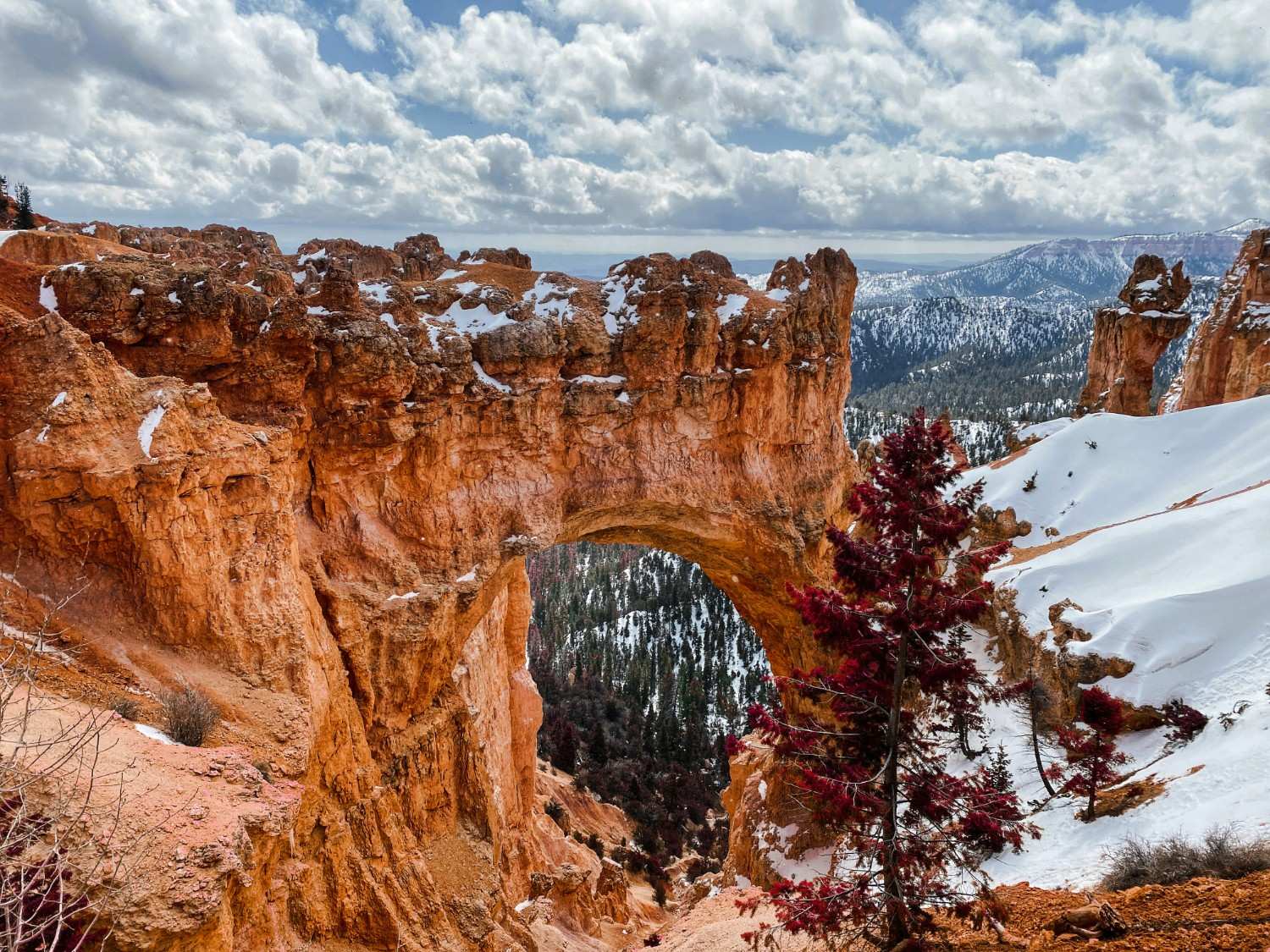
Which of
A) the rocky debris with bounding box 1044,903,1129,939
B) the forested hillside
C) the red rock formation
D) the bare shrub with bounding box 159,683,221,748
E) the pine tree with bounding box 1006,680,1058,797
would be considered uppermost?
the red rock formation

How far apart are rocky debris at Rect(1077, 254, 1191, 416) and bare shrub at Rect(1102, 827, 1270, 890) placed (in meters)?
42.1

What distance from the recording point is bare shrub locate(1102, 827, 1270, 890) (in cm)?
888

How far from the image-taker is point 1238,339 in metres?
38.7

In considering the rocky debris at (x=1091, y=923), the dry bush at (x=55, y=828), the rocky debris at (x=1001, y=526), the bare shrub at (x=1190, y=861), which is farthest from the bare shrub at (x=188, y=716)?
the rocky debris at (x=1001, y=526)

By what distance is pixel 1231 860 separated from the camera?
8.95m

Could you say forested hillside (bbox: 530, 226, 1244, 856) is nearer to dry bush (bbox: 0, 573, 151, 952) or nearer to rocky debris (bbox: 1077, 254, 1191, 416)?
rocky debris (bbox: 1077, 254, 1191, 416)

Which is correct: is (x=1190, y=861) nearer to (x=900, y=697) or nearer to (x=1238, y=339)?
(x=900, y=697)

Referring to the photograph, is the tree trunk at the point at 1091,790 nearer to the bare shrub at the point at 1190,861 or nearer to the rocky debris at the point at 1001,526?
the bare shrub at the point at 1190,861

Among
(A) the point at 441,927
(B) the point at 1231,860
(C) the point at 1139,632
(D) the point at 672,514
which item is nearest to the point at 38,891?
(A) the point at 441,927

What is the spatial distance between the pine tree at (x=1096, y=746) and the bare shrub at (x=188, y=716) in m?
15.9

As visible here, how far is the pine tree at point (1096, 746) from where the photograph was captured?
14.8 meters

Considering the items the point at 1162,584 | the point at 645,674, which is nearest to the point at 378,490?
the point at 1162,584

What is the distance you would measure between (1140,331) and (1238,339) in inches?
210

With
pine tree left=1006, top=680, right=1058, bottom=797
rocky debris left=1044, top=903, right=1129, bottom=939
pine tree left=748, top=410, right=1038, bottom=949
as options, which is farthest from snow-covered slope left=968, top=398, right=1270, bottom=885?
pine tree left=748, top=410, right=1038, bottom=949
